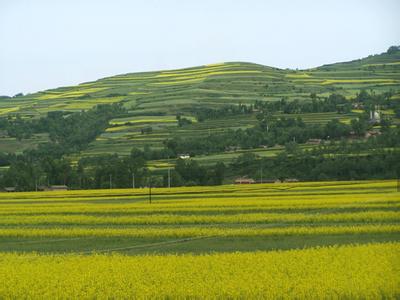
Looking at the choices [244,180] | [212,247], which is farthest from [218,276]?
[244,180]

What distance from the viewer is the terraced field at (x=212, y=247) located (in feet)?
58.2

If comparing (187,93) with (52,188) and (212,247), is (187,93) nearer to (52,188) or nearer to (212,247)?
(52,188)

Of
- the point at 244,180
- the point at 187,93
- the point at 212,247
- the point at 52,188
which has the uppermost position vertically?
the point at 187,93

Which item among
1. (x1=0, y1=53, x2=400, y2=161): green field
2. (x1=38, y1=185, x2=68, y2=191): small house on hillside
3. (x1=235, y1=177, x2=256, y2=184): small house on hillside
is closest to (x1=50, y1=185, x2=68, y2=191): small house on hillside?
(x1=38, y1=185, x2=68, y2=191): small house on hillside

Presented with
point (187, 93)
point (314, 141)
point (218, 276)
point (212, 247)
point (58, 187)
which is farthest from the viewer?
point (187, 93)

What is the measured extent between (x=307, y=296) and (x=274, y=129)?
240ft

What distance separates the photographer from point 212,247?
84.2ft

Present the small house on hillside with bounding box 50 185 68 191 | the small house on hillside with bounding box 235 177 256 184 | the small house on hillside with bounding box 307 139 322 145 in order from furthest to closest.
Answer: the small house on hillside with bounding box 307 139 322 145 < the small house on hillside with bounding box 50 185 68 191 < the small house on hillside with bounding box 235 177 256 184

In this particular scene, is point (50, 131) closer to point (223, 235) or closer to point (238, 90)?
point (238, 90)

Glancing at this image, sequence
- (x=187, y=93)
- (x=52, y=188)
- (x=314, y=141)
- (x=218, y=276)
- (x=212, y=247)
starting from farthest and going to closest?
1. (x=187, y=93)
2. (x=314, y=141)
3. (x=52, y=188)
4. (x=212, y=247)
5. (x=218, y=276)

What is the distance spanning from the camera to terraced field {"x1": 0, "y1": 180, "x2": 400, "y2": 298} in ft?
58.2

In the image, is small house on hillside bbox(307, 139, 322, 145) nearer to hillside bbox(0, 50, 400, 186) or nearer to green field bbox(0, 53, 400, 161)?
hillside bbox(0, 50, 400, 186)

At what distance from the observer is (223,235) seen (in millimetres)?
28516

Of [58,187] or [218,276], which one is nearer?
[218,276]
